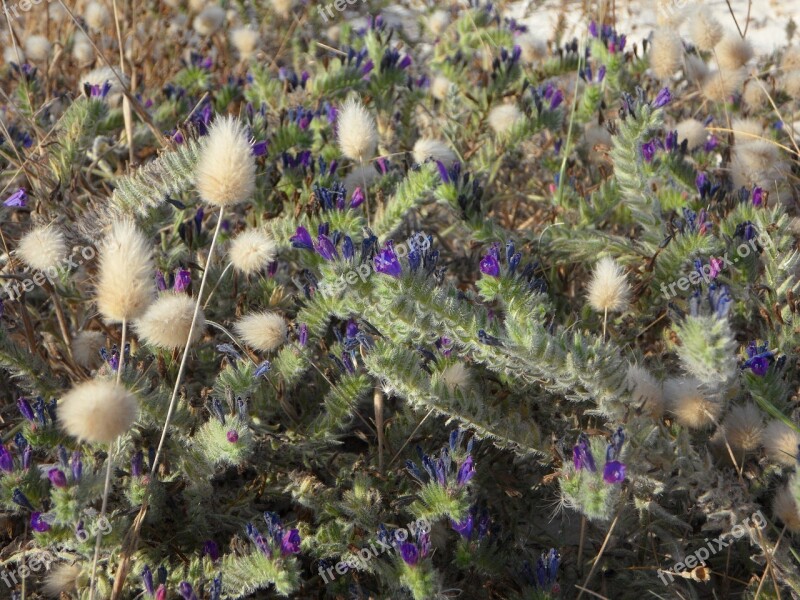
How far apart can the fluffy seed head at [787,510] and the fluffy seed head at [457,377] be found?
0.85m

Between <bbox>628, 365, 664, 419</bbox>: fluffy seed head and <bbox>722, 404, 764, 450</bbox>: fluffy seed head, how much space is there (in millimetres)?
191

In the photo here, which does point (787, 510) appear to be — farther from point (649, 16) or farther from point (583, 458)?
point (649, 16)

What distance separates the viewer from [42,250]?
2.29m

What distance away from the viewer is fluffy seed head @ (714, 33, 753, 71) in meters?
3.43

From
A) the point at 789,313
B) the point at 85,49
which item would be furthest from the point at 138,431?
the point at 85,49

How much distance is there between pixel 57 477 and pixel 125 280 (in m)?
0.48

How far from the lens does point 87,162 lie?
12.8 ft

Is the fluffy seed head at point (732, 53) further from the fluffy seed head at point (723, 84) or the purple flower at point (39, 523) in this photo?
the purple flower at point (39, 523)

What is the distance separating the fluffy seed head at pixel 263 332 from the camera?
89.7 inches

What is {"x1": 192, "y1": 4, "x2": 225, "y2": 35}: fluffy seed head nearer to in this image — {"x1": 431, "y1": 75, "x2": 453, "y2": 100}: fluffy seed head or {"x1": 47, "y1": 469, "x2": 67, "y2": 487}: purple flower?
{"x1": 431, "y1": 75, "x2": 453, "y2": 100}: fluffy seed head

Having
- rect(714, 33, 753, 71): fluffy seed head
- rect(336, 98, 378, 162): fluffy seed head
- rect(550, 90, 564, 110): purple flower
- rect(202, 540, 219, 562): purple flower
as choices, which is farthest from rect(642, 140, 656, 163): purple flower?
rect(202, 540, 219, 562): purple flower

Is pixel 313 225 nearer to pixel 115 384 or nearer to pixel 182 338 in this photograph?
pixel 182 338

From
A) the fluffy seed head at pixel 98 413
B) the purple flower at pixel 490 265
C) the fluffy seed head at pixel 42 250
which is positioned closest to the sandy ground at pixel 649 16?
the purple flower at pixel 490 265

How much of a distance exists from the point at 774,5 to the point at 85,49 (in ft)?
15.0
